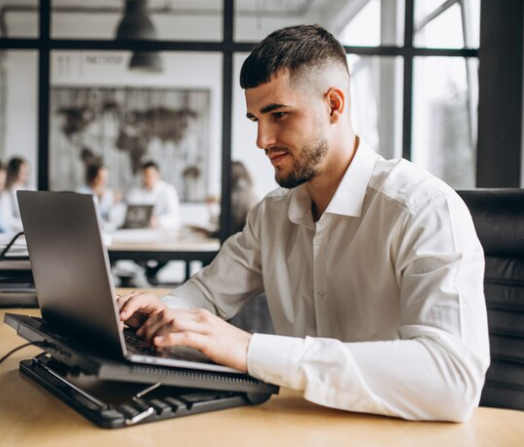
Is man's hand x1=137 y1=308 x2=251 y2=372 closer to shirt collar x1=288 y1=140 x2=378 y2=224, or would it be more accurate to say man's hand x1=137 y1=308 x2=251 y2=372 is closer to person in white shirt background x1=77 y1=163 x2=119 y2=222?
shirt collar x1=288 y1=140 x2=378 y2=224

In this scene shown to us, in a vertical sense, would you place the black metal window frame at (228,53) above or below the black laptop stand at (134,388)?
above

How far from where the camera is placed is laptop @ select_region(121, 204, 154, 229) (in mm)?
4750

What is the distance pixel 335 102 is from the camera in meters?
1.45

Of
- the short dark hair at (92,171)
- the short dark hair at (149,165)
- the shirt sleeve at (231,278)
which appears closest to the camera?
the shirt sleeve at (231,278)

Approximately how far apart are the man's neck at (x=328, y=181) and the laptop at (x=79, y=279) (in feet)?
1.96

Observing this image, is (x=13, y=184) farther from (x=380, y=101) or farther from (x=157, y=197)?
(x=380, y=101)

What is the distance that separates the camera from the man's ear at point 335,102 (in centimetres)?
143

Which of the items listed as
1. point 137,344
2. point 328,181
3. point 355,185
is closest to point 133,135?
point 328,181

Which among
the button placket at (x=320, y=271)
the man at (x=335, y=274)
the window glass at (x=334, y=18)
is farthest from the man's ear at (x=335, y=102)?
the window glass at (x=334, y=18)

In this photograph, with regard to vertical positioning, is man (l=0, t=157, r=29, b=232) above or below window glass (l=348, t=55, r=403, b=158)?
below

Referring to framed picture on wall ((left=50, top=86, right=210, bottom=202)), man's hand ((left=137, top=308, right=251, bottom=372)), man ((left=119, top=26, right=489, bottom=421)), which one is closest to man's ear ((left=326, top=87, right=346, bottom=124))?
man ((left=119, top=26, right=489, bottom=421))

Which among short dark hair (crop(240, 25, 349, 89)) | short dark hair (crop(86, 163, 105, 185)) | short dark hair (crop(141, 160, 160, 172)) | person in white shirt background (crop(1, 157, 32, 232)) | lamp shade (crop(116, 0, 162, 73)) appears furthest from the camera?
short dark hair (crop(141, 160, 160, 172))

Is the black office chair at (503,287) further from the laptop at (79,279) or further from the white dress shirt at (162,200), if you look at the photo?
the white dress shirt at (162,200)

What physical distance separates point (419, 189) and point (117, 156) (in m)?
4.69
